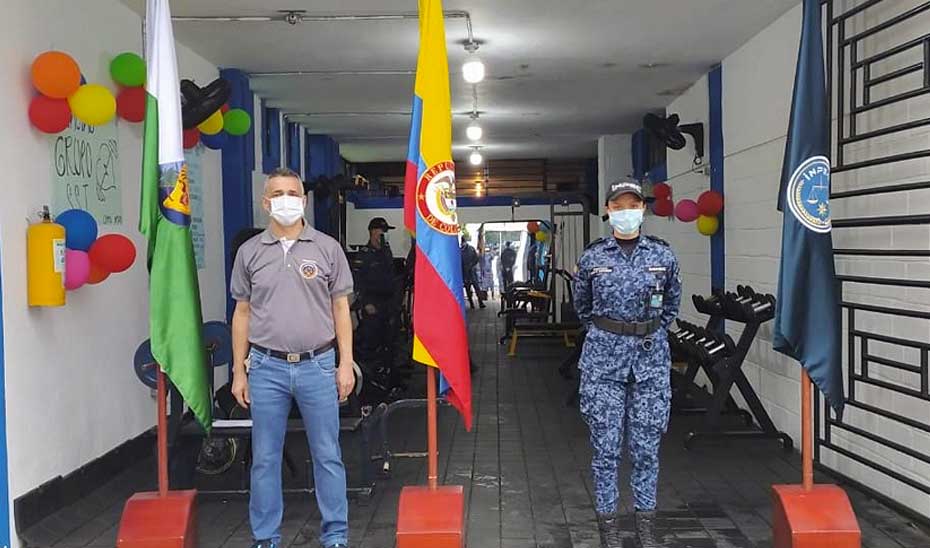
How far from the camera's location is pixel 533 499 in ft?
15.3

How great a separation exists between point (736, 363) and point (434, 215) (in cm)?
314

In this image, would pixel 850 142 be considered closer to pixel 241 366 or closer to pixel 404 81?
pixel 241 366

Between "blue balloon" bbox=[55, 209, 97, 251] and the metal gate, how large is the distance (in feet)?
12.5

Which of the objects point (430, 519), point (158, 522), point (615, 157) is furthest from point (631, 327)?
point (615, 157)

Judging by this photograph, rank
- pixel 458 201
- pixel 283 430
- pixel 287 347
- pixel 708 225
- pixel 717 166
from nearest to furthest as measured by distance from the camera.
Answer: pixel 287 347, pixel 283 430, pixel 708 225, pixel 717 166, pixel 458 201

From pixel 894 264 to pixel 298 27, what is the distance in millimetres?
4220

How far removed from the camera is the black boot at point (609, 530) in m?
3.84

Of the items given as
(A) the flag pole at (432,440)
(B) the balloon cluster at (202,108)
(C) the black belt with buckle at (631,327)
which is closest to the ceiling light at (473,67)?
(B) the balloon cluster at (202,108)

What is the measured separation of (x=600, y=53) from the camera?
7.35m

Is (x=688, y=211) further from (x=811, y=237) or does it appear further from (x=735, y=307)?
(x=811, y=237)

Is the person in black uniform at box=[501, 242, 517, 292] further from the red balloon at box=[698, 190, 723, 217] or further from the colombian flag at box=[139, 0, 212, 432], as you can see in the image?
the colombian flag at box=[139, 0, 212, 432]

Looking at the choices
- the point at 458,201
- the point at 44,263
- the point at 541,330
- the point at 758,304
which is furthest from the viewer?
the point at 458,201

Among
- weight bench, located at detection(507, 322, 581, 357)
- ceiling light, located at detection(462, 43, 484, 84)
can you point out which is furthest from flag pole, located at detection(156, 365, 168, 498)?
weight bench, located at detection(507, 322, 581, 357)

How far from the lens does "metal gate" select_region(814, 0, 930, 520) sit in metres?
4.04
